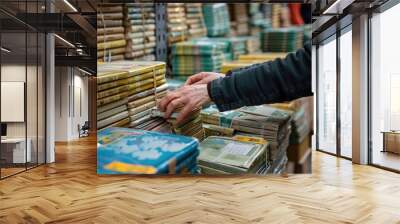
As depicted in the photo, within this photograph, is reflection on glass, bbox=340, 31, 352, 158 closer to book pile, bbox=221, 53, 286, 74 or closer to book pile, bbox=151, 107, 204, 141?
book pile, bbox=221, 53, 286, 74

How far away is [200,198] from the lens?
468 centimetres

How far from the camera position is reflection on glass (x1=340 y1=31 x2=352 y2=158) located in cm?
848

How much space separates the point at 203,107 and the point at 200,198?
1114mm

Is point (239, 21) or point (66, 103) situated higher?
point (239, 21)

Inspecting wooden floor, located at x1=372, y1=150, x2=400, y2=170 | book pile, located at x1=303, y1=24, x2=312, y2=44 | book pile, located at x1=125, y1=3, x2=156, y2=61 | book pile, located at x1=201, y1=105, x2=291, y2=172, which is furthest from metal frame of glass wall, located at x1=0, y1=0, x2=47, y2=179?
wooden floor, located at x1=372, y1=150, x2=400, y2=170

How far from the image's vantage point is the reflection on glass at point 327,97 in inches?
380

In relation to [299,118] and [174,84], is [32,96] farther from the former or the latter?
[299,118]

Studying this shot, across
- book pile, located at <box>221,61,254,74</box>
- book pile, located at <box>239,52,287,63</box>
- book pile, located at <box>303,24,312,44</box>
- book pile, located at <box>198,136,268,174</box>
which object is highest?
book pile, located at <box>303,24,312,44</box>

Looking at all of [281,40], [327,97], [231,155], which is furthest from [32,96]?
[327,97]

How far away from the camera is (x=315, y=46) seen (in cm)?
1060

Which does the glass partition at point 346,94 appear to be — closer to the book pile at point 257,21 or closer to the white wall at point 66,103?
the book pile at point 257,21

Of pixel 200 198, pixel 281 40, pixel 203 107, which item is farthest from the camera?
pixel 203 107

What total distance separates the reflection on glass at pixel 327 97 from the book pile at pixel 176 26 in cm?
532

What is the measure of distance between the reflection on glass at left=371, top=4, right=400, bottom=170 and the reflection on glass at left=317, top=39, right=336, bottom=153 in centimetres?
191
